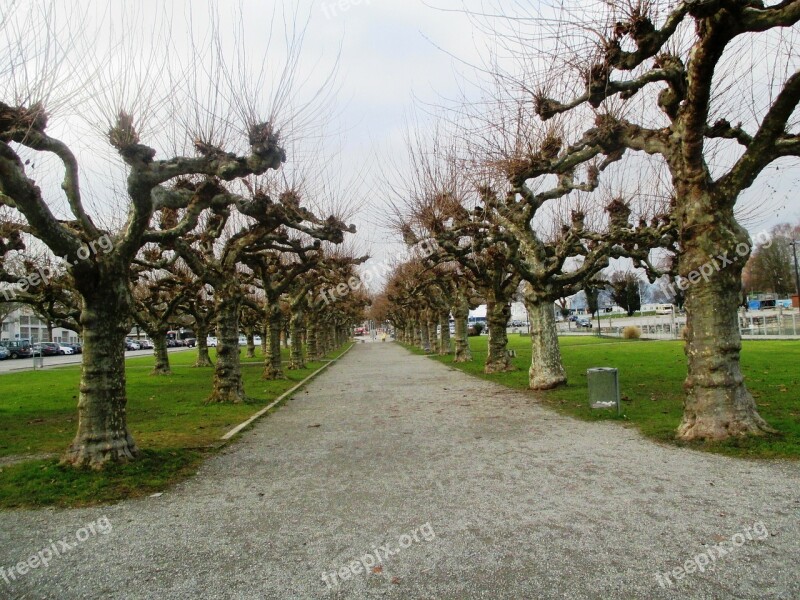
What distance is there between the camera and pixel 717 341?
26.9ft

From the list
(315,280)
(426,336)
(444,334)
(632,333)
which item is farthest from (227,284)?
(632,333)

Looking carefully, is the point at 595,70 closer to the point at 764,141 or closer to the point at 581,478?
the point at 764,141

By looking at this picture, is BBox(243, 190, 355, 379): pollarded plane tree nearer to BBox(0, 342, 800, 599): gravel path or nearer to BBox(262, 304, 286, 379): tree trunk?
BBox(262, 304, 286, 379): tree trunk

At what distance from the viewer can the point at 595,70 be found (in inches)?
323

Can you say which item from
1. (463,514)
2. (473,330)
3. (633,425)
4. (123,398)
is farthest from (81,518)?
(473,330)

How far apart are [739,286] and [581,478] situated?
4.16m

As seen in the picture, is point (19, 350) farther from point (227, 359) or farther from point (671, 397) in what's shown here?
point (671, 397)

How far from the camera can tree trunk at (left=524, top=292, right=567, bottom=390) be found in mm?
15984

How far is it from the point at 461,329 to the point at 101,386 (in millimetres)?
23850

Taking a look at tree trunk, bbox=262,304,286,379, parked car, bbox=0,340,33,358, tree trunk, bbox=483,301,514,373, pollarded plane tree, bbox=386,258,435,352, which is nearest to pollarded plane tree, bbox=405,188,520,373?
tree trunk, bbox=483,301,514,373

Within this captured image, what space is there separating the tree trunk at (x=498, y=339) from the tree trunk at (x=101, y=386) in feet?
54.5

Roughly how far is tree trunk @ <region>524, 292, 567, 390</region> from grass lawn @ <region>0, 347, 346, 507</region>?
7939mm

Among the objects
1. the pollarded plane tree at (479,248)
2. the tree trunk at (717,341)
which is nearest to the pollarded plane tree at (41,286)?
the pollarded plane tree at (479,248)

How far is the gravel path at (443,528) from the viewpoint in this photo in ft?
13.3
